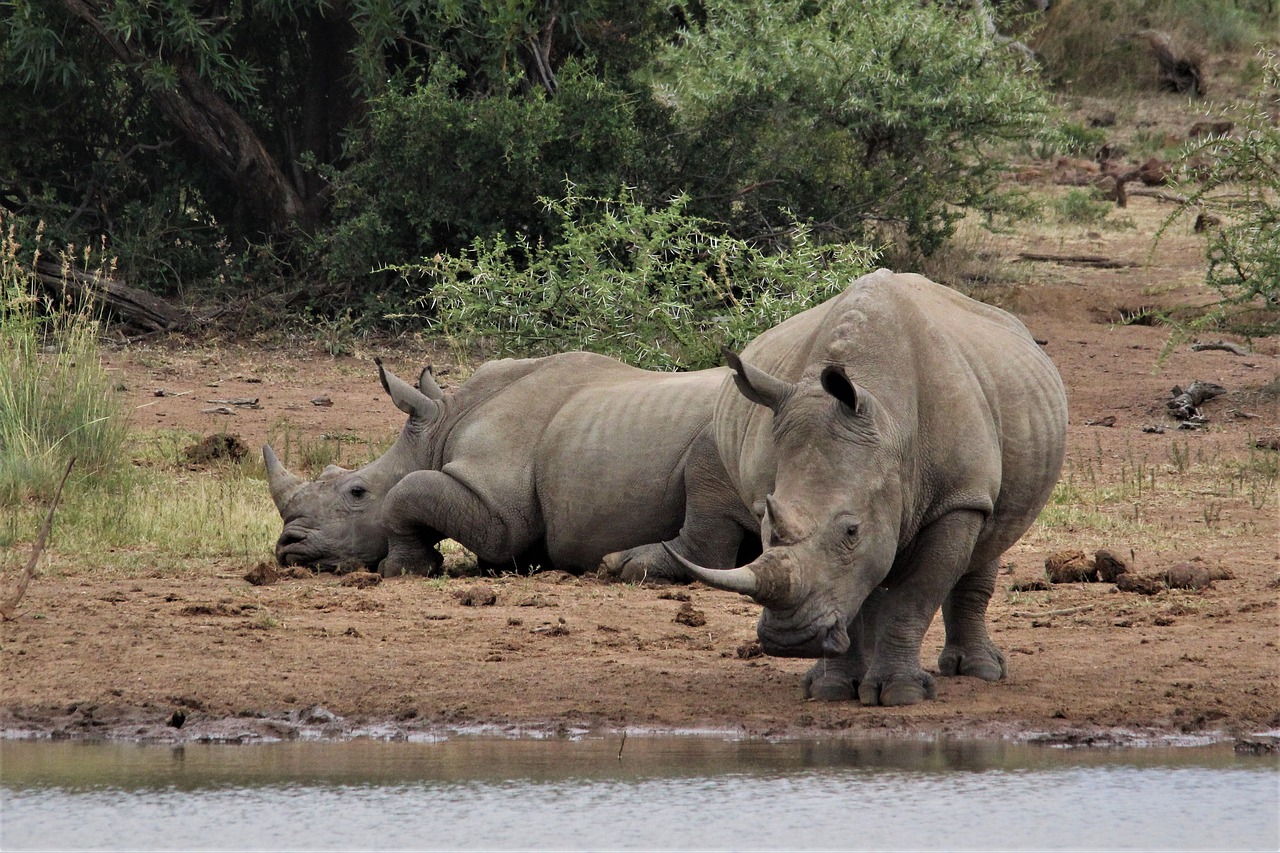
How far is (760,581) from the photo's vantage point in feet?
16.3

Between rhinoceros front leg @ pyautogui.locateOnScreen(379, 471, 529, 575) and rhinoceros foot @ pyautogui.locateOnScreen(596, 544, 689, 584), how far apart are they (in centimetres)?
57

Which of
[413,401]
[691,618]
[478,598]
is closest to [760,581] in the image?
[691,618]

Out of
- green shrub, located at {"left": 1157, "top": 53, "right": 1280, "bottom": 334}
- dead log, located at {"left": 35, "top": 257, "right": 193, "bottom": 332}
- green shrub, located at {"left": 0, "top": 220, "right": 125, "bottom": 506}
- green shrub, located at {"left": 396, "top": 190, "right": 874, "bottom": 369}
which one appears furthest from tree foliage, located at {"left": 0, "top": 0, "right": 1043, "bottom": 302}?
green shrub, located at {"left": 0, "top": 220, "right": 125, "bottom": 506}

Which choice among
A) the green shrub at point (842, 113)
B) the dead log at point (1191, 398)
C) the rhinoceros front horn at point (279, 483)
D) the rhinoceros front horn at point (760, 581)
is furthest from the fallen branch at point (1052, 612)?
the green shrub at point (842, 113)

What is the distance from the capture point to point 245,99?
52.5 ft

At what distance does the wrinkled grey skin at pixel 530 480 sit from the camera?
7859 mm

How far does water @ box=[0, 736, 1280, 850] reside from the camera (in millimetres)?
4617

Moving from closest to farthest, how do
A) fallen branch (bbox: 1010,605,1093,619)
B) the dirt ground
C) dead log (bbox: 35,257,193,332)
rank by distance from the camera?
the dirt ground < fallen branch (bbox: 1010,605,1093,619) < dead log (bbox: 35,257,193,332)

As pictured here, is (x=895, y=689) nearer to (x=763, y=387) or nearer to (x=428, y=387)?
(x=763, y=387)

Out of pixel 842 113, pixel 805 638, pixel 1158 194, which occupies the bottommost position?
pixel 805 638

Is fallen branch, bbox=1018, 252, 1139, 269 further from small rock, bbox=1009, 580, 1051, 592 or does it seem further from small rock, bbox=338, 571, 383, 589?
small rock, bbox=338, 571, 383, 589

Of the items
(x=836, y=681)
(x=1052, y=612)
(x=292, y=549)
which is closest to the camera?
(x=836, y=681)

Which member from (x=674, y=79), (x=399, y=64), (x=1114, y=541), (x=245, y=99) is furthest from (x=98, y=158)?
(x=1114, y=541)

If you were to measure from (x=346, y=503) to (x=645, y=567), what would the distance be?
5.20 ft
